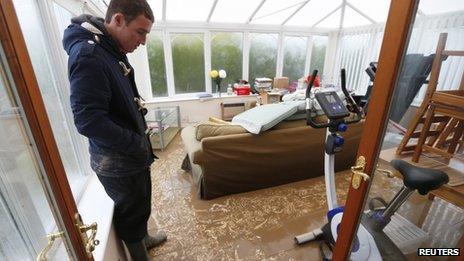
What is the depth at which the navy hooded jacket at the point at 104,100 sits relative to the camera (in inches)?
35.2

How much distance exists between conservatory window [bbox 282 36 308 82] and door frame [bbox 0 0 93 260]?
476 centimetres

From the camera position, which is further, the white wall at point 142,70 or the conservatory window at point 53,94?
the white wall at point 142,70

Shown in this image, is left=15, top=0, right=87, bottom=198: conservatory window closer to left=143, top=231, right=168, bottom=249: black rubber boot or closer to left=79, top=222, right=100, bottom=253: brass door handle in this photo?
left=143, top=231, right=168, bottom=249: black rubber boot

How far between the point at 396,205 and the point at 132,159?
140 cm

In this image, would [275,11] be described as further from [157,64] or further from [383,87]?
[383,87]

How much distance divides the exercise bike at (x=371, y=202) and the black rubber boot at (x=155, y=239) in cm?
100

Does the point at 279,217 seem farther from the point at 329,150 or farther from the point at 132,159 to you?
the point at 132,159

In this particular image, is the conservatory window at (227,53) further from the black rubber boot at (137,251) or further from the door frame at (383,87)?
the door frame at (383,87)

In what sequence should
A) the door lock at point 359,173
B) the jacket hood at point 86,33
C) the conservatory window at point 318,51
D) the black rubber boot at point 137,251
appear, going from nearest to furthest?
the door lock at point 359,173 → the jacket hood at point 86,33 → the black rubber boot at point 137,251 → the conservatory window at point 318,51

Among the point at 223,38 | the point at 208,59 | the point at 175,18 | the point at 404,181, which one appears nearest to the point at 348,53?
the point at 223,38

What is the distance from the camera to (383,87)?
718 mm

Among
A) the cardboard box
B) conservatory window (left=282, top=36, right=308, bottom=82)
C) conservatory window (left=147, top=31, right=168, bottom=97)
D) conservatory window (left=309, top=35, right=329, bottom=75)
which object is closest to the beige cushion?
conservatory window (left=147, top=31, right=168, bottom=97)

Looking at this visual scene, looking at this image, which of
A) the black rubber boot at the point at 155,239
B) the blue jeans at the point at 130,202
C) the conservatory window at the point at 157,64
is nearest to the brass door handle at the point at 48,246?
the blue jeans at the point at 130,202

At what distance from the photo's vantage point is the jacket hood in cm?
94
